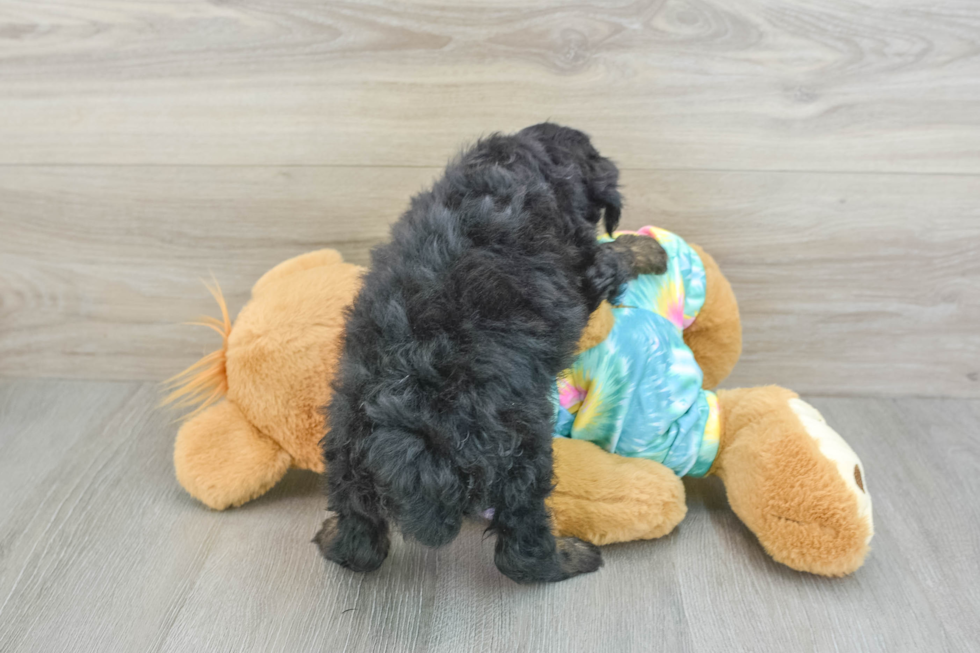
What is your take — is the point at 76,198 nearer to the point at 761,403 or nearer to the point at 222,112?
the point at 222,112

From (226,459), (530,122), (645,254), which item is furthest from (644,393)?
(226,459)

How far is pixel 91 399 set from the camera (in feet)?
4.11

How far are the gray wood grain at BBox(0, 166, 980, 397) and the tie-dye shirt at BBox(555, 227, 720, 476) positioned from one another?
0.90 ft

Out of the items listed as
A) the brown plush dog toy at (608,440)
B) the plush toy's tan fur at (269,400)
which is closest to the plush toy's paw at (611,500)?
the brown plush dog toy at (608,440)

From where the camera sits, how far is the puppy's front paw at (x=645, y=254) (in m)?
0.91

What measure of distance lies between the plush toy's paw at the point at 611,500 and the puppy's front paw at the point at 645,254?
0.27m

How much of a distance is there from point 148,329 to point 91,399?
0.17 m

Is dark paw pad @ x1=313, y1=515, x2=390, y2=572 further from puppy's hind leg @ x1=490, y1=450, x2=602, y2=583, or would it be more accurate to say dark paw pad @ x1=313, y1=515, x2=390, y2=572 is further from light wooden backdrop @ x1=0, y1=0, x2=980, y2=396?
light wooden backdrop @ x1=0, y1=0, x2=980, y2=396

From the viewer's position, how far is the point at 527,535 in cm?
73

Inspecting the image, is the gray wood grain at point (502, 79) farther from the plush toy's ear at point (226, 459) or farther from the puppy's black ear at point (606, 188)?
the plush toy's ear at point (226, 459)

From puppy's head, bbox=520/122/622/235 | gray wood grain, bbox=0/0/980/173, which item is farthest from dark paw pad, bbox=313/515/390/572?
gray wood grain, bbox=0/0/980/173

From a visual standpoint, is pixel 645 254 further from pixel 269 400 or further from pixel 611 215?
pixel 269 400

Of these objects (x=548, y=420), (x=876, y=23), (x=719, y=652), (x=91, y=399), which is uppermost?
(x=876, y=23)

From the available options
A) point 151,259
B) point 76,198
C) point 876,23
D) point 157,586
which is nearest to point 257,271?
point 151,259
